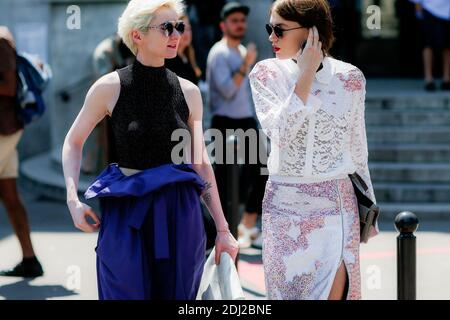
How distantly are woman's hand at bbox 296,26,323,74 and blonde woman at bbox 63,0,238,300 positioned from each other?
1.68 ft

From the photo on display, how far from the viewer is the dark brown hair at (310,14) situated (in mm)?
4668

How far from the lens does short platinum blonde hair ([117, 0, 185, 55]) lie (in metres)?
4.64

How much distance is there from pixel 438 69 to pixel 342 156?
414 inches

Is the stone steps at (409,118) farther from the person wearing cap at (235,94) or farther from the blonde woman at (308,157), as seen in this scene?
the blonde woman at (308,157)

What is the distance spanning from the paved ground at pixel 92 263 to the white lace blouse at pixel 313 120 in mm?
2721

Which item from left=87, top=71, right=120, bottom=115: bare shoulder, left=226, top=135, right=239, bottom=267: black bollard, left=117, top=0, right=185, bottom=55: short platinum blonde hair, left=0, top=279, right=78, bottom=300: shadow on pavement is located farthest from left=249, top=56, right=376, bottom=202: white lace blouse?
left=0, top=279, right=78, bottom=300: shadow on pavement

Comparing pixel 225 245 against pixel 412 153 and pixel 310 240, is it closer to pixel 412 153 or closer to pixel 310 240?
pixel 310 240

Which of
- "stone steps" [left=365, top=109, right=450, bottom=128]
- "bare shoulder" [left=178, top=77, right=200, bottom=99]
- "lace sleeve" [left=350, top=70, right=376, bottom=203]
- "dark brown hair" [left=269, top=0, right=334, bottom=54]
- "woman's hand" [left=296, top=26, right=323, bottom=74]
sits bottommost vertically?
"stone steps" [left=365, top=109, right=450, bottom=128]

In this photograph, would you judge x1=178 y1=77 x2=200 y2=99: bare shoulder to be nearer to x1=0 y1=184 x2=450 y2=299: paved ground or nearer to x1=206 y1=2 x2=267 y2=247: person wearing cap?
x1=0 y1=184 x2=450 y2=299: paved ground

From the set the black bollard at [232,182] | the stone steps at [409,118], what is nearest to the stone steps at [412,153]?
the stone steps at [409,118]

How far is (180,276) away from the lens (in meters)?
4.47

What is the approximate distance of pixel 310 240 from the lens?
4.59 meters
